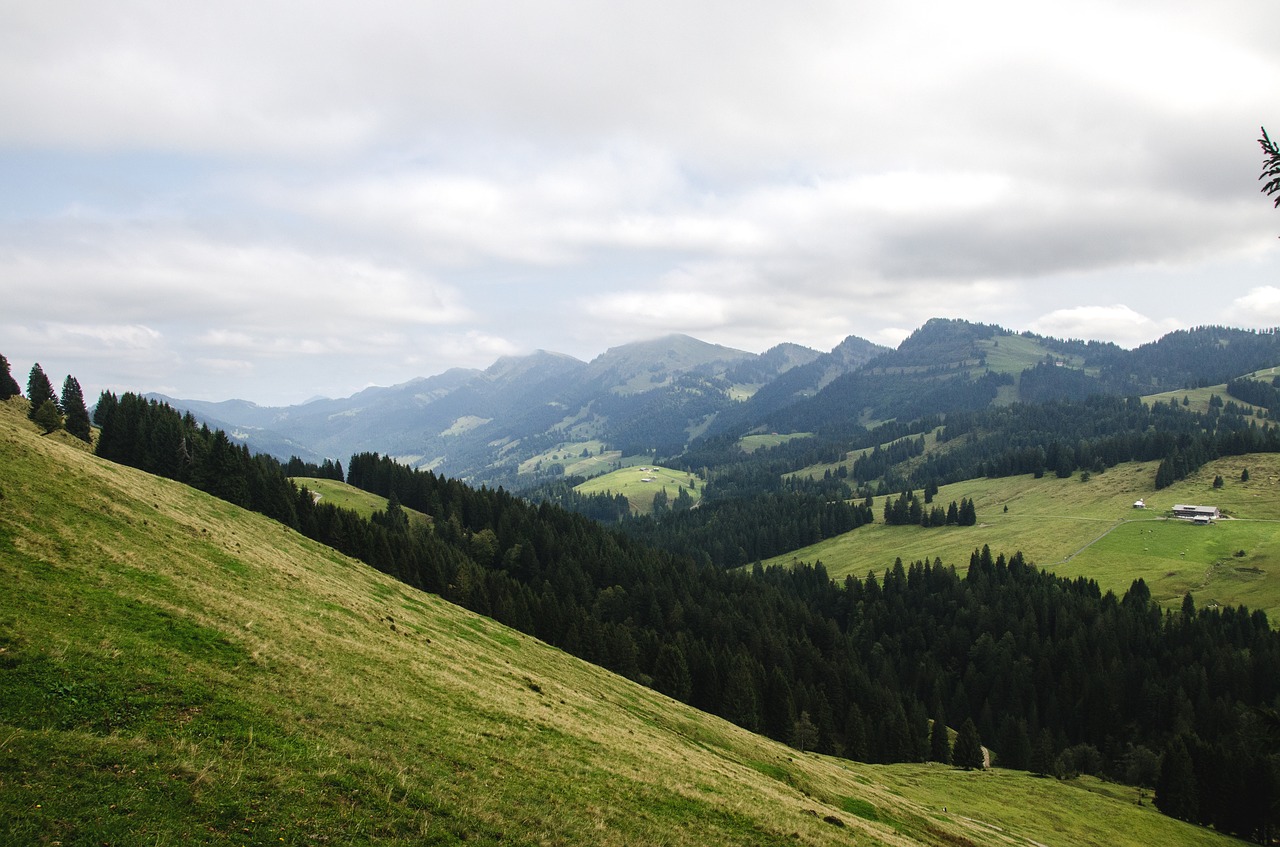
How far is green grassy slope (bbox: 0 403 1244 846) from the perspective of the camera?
1609 centimetres

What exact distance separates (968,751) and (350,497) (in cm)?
13341

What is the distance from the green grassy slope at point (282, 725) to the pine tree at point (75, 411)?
187 ft

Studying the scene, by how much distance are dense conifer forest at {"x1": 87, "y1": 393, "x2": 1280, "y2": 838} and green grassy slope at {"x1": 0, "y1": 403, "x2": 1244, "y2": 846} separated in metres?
42.8

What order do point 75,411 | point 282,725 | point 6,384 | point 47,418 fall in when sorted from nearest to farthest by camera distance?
point 282,725 → point 47,418 → point 6,384 → point 75,411

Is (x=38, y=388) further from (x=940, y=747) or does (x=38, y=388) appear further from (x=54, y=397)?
(x=940, y=747)

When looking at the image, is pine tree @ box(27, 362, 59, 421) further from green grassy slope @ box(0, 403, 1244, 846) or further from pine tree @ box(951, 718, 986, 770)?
pine tree @ box(951, 718, 986, 770)

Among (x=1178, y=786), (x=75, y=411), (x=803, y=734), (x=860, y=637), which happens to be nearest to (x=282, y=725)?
(x=803, y=734)

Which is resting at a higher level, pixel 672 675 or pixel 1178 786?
pixel 672 675

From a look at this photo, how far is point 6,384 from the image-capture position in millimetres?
89875

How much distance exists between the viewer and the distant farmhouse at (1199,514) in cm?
19238

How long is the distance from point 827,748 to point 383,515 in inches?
3755

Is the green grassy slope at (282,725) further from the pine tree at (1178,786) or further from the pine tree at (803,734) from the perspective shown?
the pine tree at (1178,786)

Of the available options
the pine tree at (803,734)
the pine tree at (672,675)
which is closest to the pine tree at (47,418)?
the pine tree at (672,675)

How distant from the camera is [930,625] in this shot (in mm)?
152125
